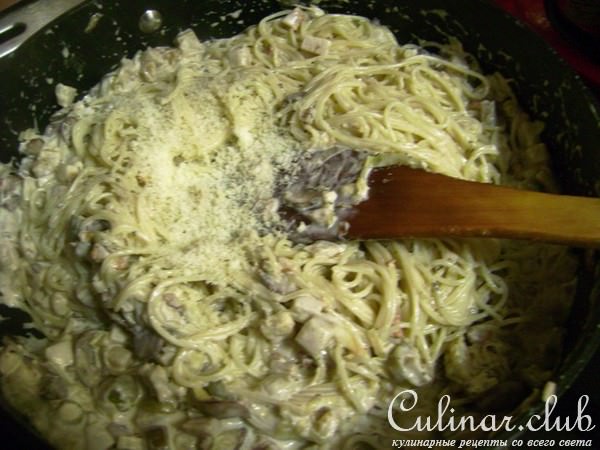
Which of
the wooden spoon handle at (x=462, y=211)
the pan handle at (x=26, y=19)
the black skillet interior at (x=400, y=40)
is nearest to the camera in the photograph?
the wooden spoon handle at (x=462, y=211)

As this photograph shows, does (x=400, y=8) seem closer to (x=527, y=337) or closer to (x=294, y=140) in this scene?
(x=294, y=140)

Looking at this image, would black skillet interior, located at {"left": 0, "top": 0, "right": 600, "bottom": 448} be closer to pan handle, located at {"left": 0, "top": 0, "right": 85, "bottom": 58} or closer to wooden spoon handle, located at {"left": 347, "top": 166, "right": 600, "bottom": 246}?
pan handle, located at {"left": 0, "top": 0, "right": 85, "bottom": 58}

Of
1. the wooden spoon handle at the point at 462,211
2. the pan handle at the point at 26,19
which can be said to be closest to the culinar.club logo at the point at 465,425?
the wooden spoon handle at the point at 462,211

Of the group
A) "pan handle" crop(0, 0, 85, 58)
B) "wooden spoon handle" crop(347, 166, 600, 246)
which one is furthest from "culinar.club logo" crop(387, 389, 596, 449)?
"pan handle" crop(0, 0, 85, 58)

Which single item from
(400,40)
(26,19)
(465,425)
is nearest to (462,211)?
(465,425)

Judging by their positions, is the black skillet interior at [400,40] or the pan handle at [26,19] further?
the pan handle at [26,19]

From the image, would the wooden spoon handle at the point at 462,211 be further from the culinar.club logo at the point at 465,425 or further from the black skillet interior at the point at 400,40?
the culinar.club logo at the point at 465,425

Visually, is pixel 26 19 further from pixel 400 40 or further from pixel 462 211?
pixel 462 211
